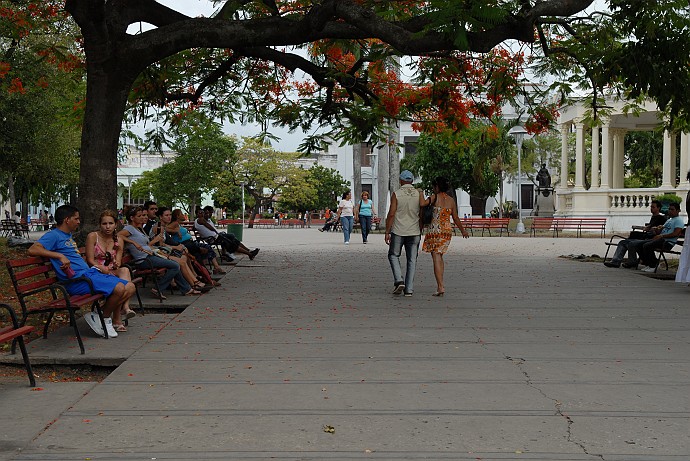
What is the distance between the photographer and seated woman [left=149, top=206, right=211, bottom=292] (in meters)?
12.5

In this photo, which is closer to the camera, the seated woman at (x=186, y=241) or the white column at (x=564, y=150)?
the seated woman at (x=186, y=241)

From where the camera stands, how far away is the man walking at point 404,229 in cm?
1277

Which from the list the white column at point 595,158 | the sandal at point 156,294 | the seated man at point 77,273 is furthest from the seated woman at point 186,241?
the white column at point 595,158

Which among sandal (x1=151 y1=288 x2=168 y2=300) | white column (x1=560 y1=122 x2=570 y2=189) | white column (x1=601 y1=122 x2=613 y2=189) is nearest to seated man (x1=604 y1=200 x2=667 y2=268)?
sandal (x1=151 y1=288 x2=168 y2=300)

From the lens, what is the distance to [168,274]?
12203 mm

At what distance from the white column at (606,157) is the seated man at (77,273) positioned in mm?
37703

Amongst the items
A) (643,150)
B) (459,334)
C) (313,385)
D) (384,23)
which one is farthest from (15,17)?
(643,150)

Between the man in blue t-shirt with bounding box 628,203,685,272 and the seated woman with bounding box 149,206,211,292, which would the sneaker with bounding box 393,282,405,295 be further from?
the man in blue t-shirt with bounding box 628,203,685,272

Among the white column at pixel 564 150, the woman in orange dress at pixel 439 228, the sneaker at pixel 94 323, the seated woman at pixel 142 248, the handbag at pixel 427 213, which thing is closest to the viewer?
the sneaker at pixel 94 323

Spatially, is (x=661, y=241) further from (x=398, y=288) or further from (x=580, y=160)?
(x=580, y=160)

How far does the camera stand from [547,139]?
7225cm

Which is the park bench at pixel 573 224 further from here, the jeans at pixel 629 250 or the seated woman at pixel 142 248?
the seated woman at pixel 142 248

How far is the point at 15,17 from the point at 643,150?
172ft

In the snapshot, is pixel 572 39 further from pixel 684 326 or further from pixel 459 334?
pixel 459 334
